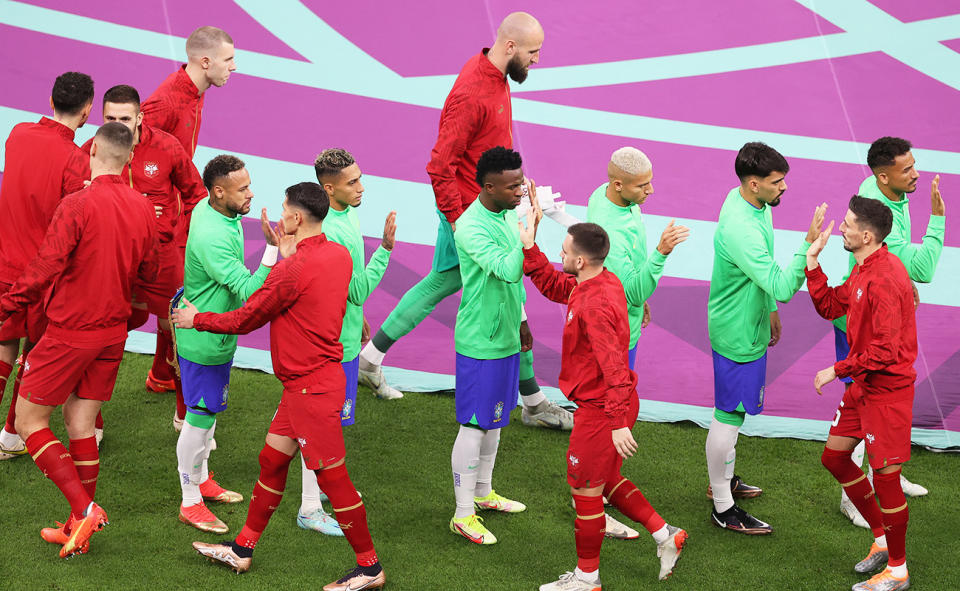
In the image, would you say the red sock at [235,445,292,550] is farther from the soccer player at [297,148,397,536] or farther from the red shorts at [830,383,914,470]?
the red shorts at [830,383,914,470]

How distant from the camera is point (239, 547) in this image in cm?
476

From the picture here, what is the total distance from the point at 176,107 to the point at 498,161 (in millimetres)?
2321

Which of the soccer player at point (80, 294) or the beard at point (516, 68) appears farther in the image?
the beard at point (516, 68)

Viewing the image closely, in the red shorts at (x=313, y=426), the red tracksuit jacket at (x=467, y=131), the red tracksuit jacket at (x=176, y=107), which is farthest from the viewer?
the red tracksuit jacket at (x=176, y=107)

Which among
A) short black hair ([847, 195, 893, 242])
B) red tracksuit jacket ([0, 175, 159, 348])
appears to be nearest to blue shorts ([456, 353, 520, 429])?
red tracksuit jacket ([0, 175, 159, 348])

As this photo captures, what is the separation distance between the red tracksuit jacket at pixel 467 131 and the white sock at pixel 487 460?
1.23 m

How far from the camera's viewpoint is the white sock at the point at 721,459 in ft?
17.7

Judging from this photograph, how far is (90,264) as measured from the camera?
15.5 feet

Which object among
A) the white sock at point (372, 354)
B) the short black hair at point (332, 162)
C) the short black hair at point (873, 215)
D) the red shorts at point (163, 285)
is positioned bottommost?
the white sock at point (372, 354)

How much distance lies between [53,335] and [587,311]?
2.34 meters

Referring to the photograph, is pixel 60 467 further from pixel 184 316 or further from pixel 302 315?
pixel 302 315

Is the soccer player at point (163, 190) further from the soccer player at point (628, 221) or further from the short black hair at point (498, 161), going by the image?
the soccer player at point (628, 221)

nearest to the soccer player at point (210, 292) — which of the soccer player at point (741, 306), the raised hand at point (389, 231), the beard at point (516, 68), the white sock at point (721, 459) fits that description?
the raised hand at point (389, 231)

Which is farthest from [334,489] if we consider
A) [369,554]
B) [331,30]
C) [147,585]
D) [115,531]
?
[331,30]
